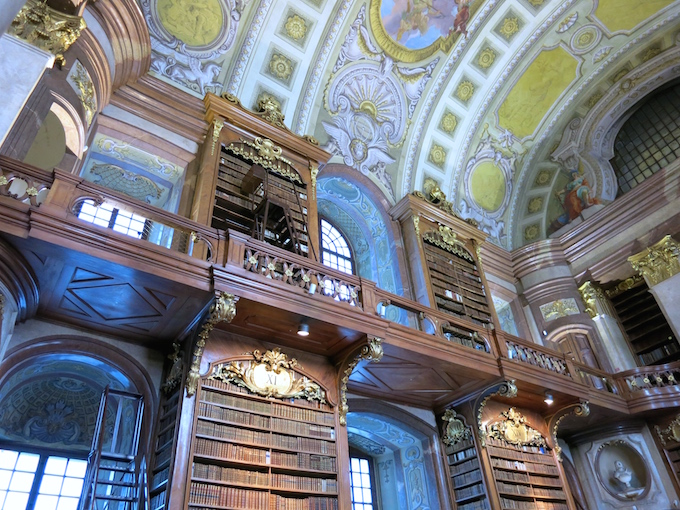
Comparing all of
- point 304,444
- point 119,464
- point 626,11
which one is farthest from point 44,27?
point 626,11

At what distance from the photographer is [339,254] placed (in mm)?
9891

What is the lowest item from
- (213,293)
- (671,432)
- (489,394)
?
(671,432)

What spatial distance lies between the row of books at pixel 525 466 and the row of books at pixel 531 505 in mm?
411

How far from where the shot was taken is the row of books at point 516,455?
22.9 ft

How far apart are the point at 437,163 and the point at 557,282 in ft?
11.6

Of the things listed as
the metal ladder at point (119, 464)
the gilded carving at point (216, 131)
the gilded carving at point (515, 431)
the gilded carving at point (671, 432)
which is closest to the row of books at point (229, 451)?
the metal ladder at point (119, 464)

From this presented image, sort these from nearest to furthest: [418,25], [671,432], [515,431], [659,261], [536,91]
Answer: [515,431] < [671,432] < [659,261] < [418,25] < [536,91]

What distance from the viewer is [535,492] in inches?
277

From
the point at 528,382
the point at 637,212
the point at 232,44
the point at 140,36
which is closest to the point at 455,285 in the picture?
the point at 528,382

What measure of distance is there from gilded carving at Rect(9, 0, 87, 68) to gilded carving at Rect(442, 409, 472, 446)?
6.29 m

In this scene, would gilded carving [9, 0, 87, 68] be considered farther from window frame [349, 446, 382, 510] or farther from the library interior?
window frame [349, 446, 382, 510]

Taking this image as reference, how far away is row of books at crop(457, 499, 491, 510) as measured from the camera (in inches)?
253

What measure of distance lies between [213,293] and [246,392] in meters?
1.14

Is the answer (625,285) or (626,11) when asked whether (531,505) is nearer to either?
(625,285)
